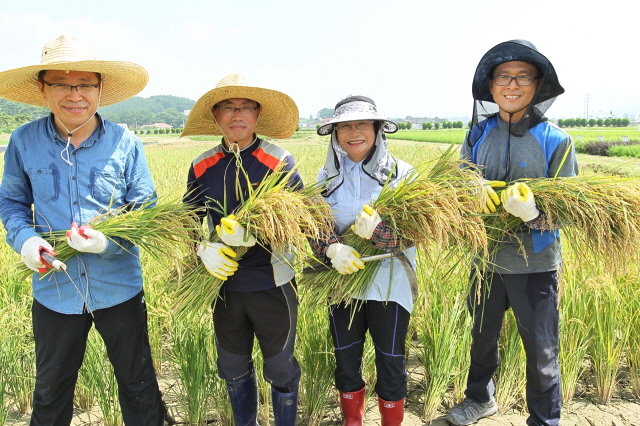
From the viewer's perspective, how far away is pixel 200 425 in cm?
215

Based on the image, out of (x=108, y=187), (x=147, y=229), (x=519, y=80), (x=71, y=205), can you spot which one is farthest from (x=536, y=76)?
(x=71, y=205)

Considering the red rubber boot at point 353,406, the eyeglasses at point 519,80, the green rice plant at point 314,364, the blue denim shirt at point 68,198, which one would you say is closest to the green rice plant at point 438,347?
the red rubber boot at point 353,406

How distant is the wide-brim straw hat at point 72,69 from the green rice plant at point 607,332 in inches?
97.6

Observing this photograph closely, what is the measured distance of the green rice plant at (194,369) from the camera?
2043 millimetres

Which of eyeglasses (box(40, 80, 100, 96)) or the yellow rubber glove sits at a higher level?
eyeglasses (box(40, 80, 100, 96))

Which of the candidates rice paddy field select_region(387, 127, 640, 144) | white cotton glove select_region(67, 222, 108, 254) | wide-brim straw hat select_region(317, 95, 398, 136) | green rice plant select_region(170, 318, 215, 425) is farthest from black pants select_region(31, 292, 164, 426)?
rice paddy field select_region(387, 127, 640, 144)

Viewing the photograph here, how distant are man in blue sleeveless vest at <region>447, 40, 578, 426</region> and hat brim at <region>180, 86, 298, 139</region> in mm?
904

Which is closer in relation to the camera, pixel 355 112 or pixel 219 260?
pixel 219 260

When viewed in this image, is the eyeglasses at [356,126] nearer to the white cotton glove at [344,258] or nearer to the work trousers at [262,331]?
the white cotton glove at [344,258]

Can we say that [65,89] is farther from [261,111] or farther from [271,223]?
[271,223]

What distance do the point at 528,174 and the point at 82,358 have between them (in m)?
2.04

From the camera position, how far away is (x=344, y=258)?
1817 mm

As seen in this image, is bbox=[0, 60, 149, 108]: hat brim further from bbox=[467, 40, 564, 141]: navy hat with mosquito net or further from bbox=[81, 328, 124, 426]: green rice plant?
bbox=[467, 40, 564, 141]: navy hat with mosquito net

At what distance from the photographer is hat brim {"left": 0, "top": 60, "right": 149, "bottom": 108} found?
1715mm
